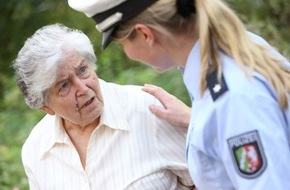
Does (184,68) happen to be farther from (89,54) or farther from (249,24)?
(249,24)

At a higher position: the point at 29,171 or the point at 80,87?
the point at 80,87

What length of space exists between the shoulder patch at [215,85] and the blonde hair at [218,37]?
15 millimetres

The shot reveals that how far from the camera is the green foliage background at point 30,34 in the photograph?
548 cm

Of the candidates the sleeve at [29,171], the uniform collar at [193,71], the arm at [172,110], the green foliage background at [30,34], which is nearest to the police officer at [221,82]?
the uniform collar at [193,71]

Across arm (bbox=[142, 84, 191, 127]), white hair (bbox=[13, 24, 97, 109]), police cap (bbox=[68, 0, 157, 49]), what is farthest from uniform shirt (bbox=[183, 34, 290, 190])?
white hair (bbox=[13, 24, 97, 109])

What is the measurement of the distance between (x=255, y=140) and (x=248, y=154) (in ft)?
0.15

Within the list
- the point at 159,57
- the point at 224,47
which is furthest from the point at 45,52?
the point at 224,47

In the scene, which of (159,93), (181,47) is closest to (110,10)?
(181,47)

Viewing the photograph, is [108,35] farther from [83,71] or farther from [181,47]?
[83,71]

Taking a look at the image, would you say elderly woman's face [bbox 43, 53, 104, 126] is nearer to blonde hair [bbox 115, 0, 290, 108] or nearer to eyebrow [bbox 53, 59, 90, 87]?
eyebrow [bbox 53, 59, 90, 87]

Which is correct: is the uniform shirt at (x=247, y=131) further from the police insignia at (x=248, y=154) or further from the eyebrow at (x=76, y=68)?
the eyebrow at (x=76, y=68)

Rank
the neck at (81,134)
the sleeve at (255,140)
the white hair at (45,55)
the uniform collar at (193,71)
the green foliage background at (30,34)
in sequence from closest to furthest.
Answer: the sleeve at (255,140), the uniform collar at (193,71), the white hair at (45,55), the neck at (81,134), the green foliage background at (30,34)

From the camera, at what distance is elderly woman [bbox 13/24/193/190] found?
3.08 meters

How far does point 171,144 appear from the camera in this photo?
317cm
